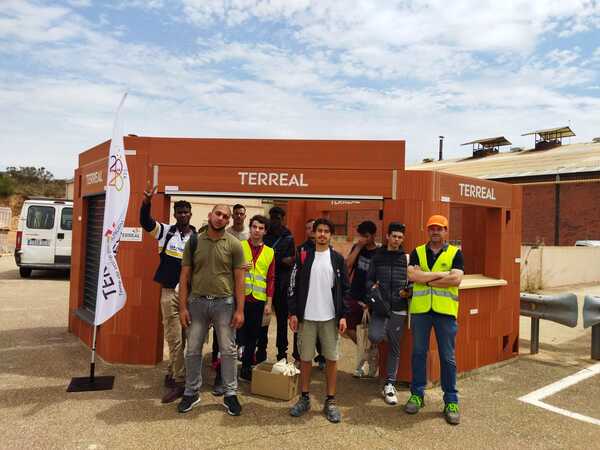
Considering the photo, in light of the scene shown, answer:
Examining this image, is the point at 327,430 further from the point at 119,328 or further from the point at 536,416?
the point at 119,328

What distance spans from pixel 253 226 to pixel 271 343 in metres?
2.78

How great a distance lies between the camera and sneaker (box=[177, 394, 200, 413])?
13.7 feet

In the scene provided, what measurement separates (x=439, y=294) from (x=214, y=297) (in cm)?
208

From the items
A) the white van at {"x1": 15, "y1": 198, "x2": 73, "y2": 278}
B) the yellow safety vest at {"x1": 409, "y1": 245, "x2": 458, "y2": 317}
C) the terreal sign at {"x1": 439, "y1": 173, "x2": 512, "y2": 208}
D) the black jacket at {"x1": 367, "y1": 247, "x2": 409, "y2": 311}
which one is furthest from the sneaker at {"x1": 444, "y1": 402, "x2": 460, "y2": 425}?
the white van at {"x1": 15, "y1": 198, "x2": 73, "y2": 278}

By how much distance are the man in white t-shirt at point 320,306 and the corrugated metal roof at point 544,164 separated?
19.0 metres

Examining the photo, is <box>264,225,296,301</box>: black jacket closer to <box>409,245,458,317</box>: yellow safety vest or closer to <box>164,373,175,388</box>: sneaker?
<box>164,373,175,388</box>: sneaker

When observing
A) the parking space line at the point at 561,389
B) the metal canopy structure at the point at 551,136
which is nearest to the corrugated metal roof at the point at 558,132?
the metal canopy structure at the point at 551,136

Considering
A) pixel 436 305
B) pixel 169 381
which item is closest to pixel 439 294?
pixel 436 305

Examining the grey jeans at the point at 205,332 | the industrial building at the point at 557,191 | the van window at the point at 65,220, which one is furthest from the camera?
the industrial building at the point at 557,191

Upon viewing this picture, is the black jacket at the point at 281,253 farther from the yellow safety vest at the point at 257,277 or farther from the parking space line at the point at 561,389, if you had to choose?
the parking space line at the point at 561,389

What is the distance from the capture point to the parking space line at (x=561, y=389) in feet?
14.5

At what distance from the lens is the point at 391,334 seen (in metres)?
4.89

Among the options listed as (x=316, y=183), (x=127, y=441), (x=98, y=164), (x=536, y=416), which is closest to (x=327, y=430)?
(x=127, y=441)

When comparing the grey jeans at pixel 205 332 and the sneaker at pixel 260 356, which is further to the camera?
the sneaker at pixel 260 356
